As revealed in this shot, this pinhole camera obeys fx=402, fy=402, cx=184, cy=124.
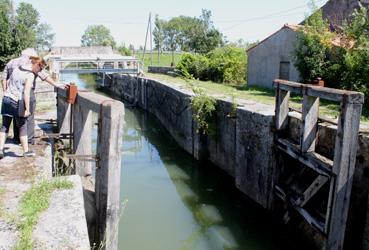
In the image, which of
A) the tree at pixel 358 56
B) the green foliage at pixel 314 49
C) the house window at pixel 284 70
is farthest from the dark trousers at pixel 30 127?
the house window at pixel 284 70

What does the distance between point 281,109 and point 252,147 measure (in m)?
1.33

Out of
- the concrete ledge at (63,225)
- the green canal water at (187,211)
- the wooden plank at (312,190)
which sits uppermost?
the concrete ledge at (63,225)

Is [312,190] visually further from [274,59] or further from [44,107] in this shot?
[274,59]

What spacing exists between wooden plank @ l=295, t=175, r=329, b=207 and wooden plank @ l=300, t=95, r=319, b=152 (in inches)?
20.9

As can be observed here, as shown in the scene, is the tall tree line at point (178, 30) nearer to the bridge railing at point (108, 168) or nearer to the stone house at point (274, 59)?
the stone house at point (274, 59)

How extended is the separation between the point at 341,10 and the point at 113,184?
18.0 meters

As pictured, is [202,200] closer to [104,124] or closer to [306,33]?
[104,124]

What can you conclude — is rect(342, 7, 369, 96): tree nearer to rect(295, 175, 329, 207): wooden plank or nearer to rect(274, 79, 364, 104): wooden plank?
rect(274, 79, 364, 104): wooden plank

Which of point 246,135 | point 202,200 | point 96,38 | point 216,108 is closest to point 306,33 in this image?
point 216,108

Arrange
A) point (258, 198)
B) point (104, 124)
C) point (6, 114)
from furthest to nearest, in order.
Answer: point (258, 198), point (6, 114), point (104, 124)

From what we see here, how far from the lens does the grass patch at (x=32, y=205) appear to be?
10.4 feet

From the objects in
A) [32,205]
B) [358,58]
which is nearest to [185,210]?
[32,205]

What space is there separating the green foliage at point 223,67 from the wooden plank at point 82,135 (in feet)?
47.0

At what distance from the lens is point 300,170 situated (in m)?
7.00
